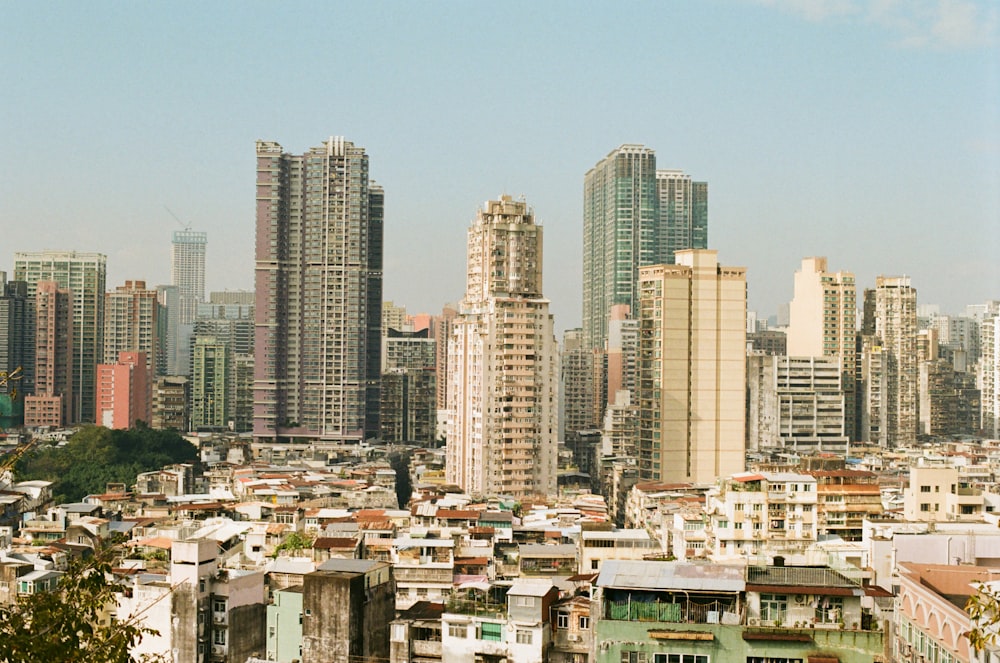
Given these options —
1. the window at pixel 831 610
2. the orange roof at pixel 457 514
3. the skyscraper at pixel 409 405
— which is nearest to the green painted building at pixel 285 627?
the window at pixel 831 610

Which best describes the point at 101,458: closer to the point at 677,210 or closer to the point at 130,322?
the point at 130,322

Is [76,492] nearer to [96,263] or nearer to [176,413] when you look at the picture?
[176,413]

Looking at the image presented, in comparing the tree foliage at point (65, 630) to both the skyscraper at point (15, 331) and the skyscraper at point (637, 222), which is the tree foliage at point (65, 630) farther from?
the skyscraper at point (637, 222)

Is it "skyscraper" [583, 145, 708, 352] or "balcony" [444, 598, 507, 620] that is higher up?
"skyscraper" [583, 145, 708, 352]

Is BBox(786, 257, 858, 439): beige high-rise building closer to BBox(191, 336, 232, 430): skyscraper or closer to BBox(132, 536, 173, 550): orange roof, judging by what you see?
BBox(191, 336, 232, 430): skyscraper

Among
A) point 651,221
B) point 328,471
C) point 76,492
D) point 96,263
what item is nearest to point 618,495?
point 328,471

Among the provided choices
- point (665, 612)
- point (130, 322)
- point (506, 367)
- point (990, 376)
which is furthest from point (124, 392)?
point (665, 612)

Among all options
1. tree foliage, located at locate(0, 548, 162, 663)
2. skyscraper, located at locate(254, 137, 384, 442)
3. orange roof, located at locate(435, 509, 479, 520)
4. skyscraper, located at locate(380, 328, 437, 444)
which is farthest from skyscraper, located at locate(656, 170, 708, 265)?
tree foliage, located at locate(0, 548, 162, 663)
